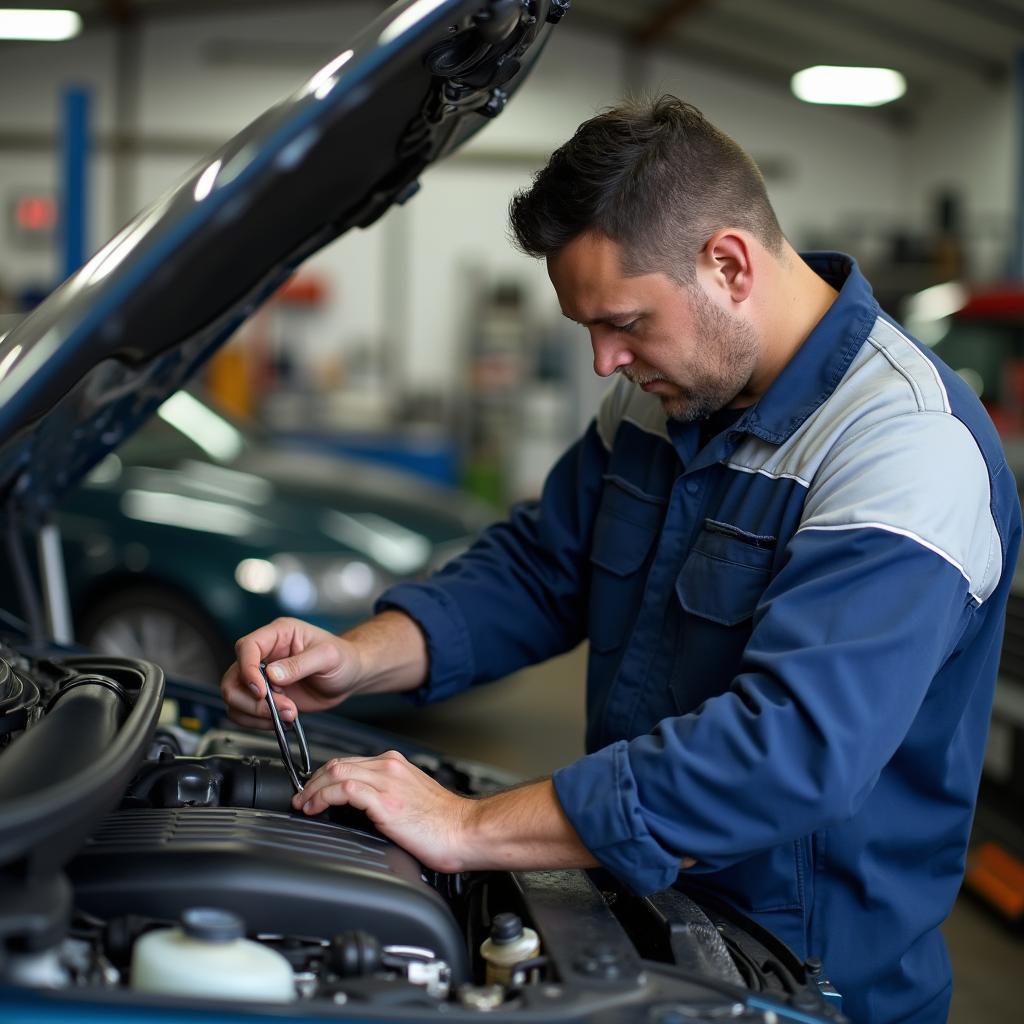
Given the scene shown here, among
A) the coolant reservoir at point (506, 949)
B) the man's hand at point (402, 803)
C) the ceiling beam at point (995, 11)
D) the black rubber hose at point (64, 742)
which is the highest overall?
the ceiling beam at point (995, 11)

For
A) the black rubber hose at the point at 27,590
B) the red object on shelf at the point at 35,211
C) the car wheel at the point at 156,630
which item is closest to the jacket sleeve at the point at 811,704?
the black rubber hose at the point at 27,590

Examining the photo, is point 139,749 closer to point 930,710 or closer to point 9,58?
point 930,710

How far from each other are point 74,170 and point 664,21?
20.8 ft

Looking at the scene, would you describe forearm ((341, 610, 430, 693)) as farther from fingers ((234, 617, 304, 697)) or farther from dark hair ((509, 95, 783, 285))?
dark hair ((509, 95, 783, 285))

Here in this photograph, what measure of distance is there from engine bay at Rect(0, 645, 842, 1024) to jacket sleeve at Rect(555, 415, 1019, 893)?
0.39 feet

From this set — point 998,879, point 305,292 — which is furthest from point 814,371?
point 305,292

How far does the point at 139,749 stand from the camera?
1.14 meters

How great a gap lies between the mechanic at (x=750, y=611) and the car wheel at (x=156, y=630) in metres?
2.16

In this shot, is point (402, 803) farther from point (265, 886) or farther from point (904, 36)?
point (904, 36)

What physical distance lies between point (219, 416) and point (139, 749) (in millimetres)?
3536

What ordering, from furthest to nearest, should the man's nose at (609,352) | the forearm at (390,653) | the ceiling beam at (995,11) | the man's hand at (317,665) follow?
the ceiling beam at (995,11) → the forearm at (390,653) → the man's hand at (317,665) → the man's nose at (609,352)

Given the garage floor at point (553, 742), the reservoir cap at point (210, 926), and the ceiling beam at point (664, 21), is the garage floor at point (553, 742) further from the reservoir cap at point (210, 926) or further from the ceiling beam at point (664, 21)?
the ceiling beam at point (664, 21)

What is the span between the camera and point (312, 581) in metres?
3.76

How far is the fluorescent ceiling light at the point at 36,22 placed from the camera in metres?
9.63
